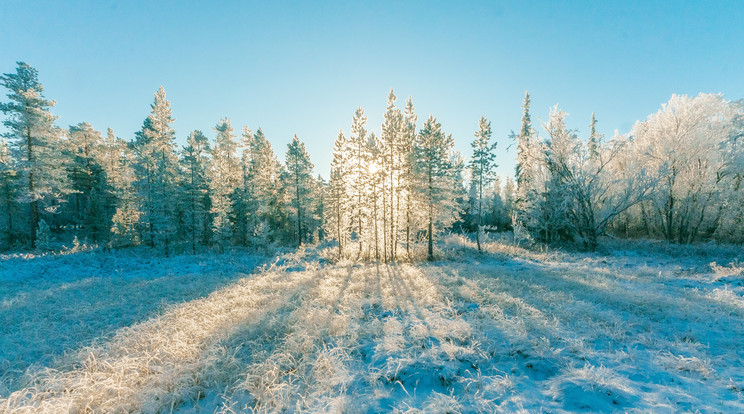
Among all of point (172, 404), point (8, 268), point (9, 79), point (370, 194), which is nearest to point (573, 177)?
point (370, 194)

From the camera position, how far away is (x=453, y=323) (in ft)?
21.1

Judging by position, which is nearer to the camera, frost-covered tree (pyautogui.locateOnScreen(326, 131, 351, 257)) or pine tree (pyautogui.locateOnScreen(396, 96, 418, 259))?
pine tree (pyautogui.locateOnScreen(396, 96, 418, 259))

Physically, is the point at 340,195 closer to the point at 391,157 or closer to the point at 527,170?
the point at 391,157

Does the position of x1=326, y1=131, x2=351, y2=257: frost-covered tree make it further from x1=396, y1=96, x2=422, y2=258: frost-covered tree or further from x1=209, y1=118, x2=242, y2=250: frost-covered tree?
x1=209, y1=118, x2=242, y2=250: frost-covered tree

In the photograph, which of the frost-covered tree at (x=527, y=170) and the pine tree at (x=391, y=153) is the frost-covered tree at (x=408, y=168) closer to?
the pine tree at (x=391, y=153)

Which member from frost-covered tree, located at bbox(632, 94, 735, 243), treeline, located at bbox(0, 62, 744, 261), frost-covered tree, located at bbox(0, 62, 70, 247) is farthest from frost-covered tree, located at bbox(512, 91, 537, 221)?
frost-covered tree, located at bbox(0, 62, 70, 247)

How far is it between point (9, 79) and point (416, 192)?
32133mm

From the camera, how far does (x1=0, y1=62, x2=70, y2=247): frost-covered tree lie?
21609 mm

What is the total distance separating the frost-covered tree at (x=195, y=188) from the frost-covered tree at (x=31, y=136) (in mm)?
9222

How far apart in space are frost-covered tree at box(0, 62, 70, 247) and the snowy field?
1778 cm

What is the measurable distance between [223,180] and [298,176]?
334 inches

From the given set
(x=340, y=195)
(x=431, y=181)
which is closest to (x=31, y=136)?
(x=340, y=195)

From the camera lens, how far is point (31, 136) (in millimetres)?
22312

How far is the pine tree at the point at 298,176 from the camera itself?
3388 centimetres
